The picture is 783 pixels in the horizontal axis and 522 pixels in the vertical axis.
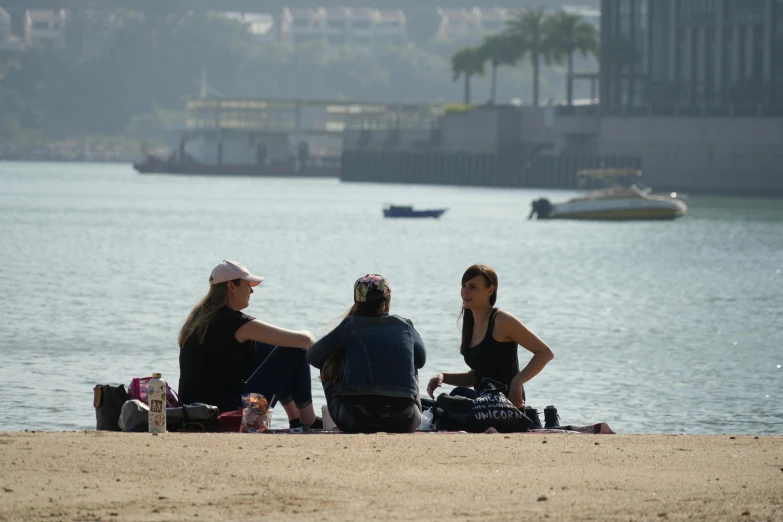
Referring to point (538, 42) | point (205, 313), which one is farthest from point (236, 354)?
point (538, 42)

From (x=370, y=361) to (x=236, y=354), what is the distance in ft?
3.84

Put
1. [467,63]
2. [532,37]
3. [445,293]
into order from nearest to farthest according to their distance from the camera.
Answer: [445,293] < [532,37] < [467,63]

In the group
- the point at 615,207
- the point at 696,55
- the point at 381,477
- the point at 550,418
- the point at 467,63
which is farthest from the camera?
the point at 467,63

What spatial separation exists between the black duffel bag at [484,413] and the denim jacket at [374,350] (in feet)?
2.36

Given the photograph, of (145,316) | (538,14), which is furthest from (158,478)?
(538,14)

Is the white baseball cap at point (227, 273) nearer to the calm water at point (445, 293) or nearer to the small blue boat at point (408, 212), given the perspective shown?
the calm water at point (445, 293)

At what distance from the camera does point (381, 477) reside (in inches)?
452

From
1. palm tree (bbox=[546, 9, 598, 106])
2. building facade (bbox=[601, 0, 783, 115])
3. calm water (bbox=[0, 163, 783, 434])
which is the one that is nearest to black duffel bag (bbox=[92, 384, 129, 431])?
calm water (bbox=[0, 163, 783, 434])

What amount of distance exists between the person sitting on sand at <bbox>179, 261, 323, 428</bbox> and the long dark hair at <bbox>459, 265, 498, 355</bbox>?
123 cm

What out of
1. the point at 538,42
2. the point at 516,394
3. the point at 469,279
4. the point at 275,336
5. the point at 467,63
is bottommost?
the point at 516,394

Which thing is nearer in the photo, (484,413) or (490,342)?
(484,413)

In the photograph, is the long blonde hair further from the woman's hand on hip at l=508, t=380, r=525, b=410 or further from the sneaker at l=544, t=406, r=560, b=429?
the sneaker at l=544, t=406, r=560, b=429

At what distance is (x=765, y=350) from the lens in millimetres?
29844

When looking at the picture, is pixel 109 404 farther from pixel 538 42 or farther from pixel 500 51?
pixel 500 51
